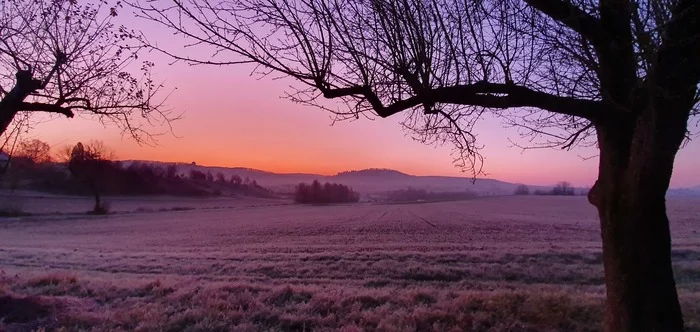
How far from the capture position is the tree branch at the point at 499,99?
478 centimetres

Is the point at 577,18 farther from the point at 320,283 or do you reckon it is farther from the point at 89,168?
the point at 89,168

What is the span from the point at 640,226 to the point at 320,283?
1069 centimetres

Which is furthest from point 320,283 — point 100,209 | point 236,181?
point 236,181

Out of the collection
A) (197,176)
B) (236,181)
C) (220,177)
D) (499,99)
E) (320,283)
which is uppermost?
(220,177)

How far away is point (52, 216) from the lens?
57.0 metres

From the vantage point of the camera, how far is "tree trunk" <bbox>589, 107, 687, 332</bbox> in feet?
15.2

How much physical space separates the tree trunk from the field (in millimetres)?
2617

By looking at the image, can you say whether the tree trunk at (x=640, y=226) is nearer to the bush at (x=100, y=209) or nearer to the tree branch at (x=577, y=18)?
the tree branch at (x=577, y=18)

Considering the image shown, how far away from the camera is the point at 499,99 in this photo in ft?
16.0

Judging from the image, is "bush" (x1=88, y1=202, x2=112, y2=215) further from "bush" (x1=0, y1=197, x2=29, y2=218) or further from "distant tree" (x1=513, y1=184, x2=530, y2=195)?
"distant tree" (x1=513, y1=184, x2=530, y2=195)

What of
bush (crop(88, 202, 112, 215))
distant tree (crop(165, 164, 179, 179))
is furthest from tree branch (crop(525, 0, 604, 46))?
distant tree (crop(165, 164, 179, 179))

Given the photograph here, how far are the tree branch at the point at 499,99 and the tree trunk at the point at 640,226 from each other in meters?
0.44

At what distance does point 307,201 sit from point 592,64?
115778 millimetres

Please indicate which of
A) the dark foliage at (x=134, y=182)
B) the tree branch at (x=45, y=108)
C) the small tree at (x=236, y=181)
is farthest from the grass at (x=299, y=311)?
the small tree at (x=236, y=181)
